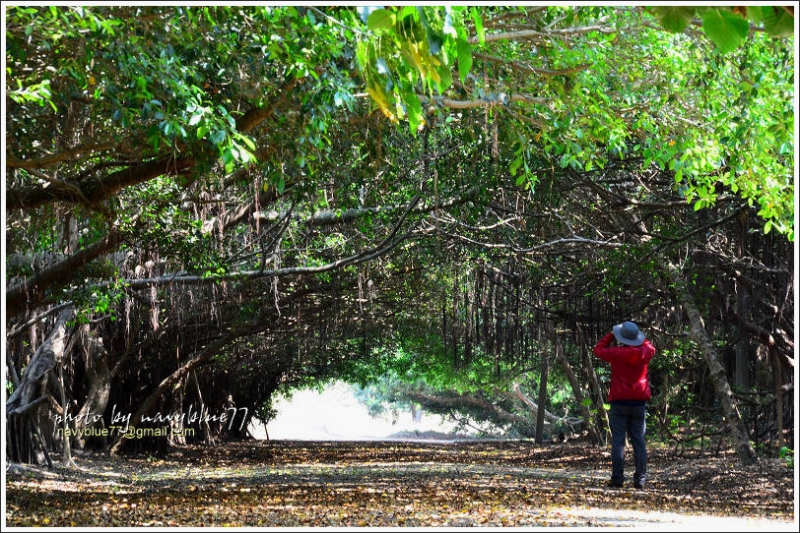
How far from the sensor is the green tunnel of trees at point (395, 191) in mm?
4662

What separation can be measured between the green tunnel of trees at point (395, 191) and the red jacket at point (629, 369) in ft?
4.33

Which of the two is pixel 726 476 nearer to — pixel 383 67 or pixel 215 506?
pixel 215 506

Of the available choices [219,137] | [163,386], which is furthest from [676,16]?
[163,386]

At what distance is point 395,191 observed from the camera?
955cm

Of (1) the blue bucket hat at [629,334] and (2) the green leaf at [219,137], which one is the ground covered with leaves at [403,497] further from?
(2) the green leaf at [219,137]

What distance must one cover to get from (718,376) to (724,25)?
23.6 ft

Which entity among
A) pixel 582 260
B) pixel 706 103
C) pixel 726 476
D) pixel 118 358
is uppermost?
pixel 706 103

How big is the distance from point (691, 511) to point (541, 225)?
4.68m

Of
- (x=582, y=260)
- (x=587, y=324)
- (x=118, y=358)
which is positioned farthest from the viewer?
(x=118, y=358)

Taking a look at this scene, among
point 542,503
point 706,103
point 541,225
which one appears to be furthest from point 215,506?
point 541,225

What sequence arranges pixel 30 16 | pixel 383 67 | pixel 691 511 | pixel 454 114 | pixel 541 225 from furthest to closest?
pixel 541 225, pixel 454 114, pixel 691 511, pixel 30 16, pixel 383 67

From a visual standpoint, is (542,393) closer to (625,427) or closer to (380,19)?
(625,427)

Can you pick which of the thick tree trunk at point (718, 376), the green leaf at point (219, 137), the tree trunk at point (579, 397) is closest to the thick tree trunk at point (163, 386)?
the tree trunk at point (579, 397)

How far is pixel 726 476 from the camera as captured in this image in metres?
7.92
